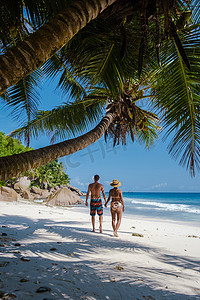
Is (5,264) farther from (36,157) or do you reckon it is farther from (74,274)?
(36,157)

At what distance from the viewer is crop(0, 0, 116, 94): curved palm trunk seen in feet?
4.71

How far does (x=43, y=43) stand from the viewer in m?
1.57

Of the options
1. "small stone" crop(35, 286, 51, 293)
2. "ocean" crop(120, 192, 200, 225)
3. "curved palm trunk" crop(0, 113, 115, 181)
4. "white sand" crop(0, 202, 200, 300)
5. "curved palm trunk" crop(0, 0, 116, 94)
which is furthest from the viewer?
"ocean" crop(120, 192, 200, 225)

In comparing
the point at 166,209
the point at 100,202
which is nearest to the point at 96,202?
the point at 100,202

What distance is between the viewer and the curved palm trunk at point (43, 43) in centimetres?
144

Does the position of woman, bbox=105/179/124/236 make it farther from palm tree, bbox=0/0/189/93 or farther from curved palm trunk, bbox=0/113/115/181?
palm tree, bbox=0/0/189/93

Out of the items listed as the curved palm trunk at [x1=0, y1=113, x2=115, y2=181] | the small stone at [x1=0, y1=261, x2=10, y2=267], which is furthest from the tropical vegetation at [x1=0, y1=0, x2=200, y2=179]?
the small stone at [x1=0, y1=261, x2=10, y2=267]

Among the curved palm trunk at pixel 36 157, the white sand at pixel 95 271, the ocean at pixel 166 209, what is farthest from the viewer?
the ocean at pixel 166 209

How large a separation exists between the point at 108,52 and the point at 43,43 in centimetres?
169

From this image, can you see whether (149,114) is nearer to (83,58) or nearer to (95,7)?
(83,58)

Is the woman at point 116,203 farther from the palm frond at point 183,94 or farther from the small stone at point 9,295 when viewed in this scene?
the small stone at point 9,295

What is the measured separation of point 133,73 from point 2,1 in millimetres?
2336

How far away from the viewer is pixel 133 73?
145 inches

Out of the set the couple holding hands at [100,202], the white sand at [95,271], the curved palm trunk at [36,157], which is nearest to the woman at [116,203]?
the couple holding hands at [100,202]
